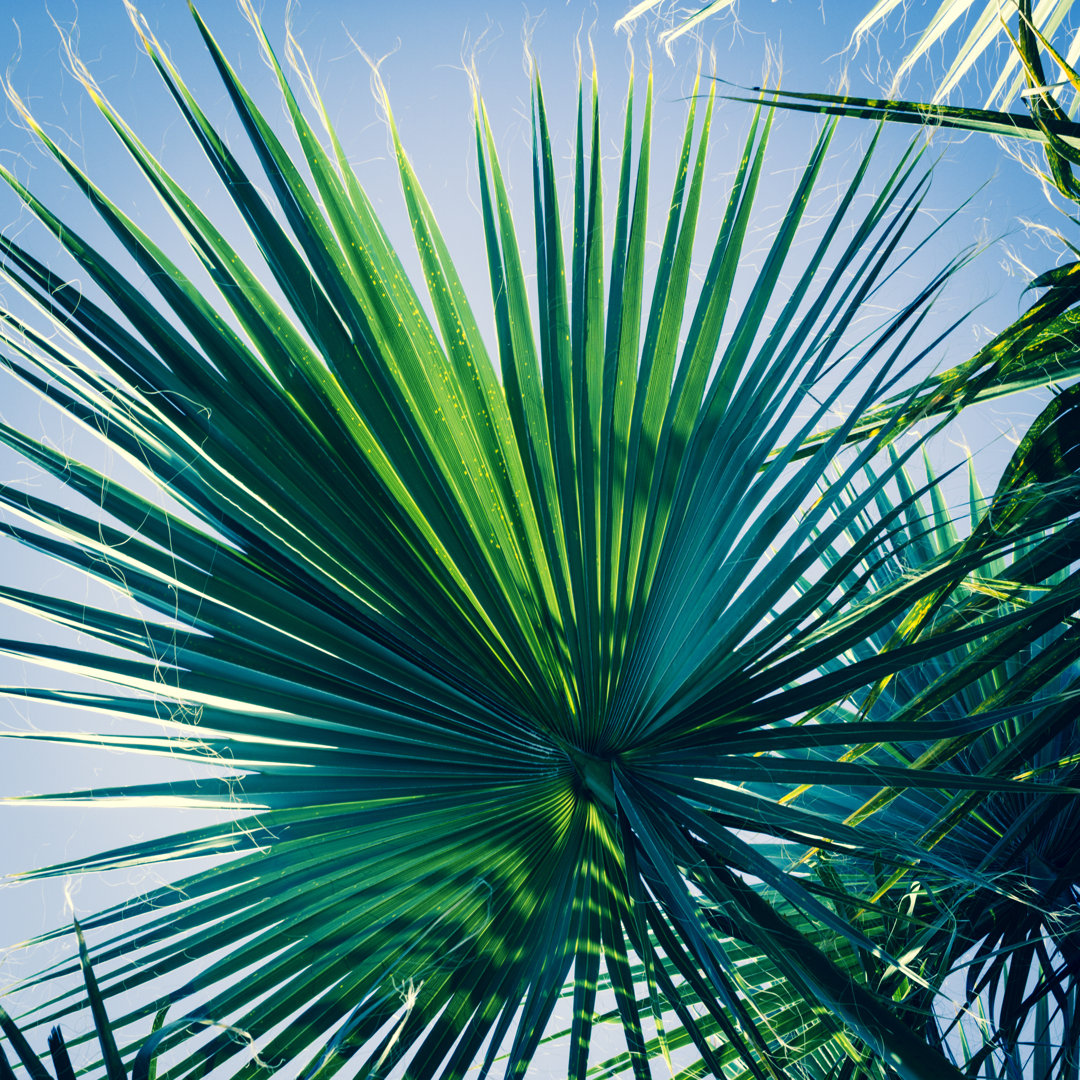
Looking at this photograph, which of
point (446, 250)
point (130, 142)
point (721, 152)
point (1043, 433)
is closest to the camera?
point (1043, 433)

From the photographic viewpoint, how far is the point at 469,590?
3.53 feet

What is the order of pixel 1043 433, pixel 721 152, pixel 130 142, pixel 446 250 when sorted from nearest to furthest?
pixel 1043 433, pixel 130 142, pixel 446 250, pixel 721 152

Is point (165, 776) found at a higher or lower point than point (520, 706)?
higher

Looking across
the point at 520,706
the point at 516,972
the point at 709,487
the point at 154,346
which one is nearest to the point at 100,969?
the point at 516,972

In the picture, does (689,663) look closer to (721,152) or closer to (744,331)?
(744,331)

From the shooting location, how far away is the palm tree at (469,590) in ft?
3.16

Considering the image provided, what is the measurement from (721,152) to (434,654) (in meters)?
0.92

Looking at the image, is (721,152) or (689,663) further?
(721,152)

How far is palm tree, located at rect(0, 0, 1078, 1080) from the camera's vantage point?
962 millimetres

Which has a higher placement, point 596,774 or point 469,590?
point 469,590

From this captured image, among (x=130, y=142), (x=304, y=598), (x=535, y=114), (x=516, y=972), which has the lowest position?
(x=516, y=972)

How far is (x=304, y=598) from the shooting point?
1.07m

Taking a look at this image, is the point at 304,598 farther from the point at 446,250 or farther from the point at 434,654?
the point at 446,250

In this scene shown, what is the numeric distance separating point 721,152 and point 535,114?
1.10 feet
